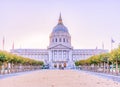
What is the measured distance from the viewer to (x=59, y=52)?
185125mm

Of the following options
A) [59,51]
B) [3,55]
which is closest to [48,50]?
[59,51]

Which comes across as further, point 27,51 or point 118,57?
point 27,51

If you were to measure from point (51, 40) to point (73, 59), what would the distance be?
20742 mm

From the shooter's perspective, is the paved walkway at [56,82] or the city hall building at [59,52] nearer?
the paved walkway at [56,82]

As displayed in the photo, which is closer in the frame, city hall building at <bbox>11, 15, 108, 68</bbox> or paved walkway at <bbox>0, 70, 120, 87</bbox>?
paved walkway at <bbox>0, 70, 120, 87</bbox>

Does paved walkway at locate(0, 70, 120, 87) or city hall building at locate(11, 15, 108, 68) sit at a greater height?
city hall building at locate(11, 15, 108, 68)

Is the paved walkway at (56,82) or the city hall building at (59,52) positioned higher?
the city hall building at (59,52)

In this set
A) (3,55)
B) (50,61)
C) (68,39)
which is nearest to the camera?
(3,55)

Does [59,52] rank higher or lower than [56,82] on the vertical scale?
higher

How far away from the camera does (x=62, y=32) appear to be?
194250 mm

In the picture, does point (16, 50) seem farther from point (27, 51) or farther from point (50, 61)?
point (50, 61)

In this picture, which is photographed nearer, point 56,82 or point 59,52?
point 56,82

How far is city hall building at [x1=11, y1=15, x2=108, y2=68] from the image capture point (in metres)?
185

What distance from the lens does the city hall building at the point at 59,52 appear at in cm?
18475
